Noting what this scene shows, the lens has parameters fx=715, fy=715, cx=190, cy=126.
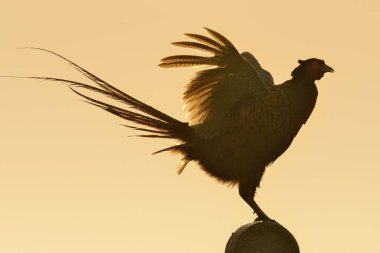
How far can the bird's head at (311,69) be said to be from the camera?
23.0ft

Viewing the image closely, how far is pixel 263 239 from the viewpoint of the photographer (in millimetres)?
5957

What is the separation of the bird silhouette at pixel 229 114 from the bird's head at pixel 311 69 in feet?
0.53

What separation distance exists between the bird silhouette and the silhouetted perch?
912 mm

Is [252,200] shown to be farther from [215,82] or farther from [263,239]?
[215,82]

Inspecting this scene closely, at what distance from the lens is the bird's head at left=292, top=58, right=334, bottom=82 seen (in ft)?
23.0

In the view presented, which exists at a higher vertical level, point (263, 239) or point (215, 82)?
point (215, 82)

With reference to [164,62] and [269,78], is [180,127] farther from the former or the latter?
[269,78]

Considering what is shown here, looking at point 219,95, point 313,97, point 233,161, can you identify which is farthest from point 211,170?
point 313,97

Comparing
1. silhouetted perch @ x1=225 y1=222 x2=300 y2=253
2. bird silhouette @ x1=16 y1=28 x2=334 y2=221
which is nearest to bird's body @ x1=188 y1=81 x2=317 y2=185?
bird silhouette @ x1=16 y1=28 x2=334 y2=221

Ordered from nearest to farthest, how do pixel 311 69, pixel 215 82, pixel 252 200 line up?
1. pixel 215 82
2. pixel 252 200
3. pixel 311 69

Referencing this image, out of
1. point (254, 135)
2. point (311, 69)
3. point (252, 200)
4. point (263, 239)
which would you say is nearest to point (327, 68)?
point (311, 69)

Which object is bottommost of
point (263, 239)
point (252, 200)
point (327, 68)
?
point (263, 239)

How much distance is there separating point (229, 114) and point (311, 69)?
98 cm

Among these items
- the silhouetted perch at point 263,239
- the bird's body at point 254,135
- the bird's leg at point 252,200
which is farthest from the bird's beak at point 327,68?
the silhouetted perch at point 263,239
